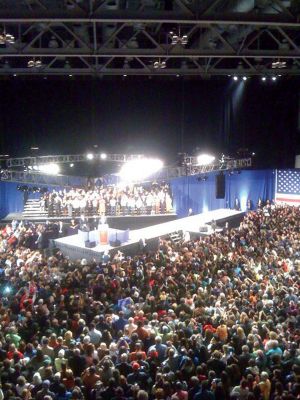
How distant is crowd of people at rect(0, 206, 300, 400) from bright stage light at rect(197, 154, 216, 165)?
390 inches

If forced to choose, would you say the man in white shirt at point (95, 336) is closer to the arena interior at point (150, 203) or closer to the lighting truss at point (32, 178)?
the arena interior at point (150, 203)

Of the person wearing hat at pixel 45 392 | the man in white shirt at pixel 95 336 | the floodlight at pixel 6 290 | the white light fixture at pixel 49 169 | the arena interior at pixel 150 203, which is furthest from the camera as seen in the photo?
the white light fixture at pixel 49 169

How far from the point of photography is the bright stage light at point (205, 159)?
24055 millimetres

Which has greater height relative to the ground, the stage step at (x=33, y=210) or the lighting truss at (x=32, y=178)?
the lighting truss at (x=32, y=178)

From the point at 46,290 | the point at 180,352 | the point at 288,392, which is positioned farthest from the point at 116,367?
the point at 46,290

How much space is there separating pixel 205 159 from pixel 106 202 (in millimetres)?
5632

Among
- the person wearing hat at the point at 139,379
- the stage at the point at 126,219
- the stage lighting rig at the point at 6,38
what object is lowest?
the person wearing hat at the point at 139,379

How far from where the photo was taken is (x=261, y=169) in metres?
27.5

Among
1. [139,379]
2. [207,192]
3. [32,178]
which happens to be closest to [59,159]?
[32,178]

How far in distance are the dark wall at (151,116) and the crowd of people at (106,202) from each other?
230cm

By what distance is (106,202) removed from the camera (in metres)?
23.6

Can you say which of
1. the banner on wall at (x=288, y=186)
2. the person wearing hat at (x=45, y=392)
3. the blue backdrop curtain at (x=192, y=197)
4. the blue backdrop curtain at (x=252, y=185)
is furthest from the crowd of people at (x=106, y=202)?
the person wearing hat at (x=45, y=392)

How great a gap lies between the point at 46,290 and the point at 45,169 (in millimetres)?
14374

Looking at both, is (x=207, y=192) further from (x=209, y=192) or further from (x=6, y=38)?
(x=6, y=38)
